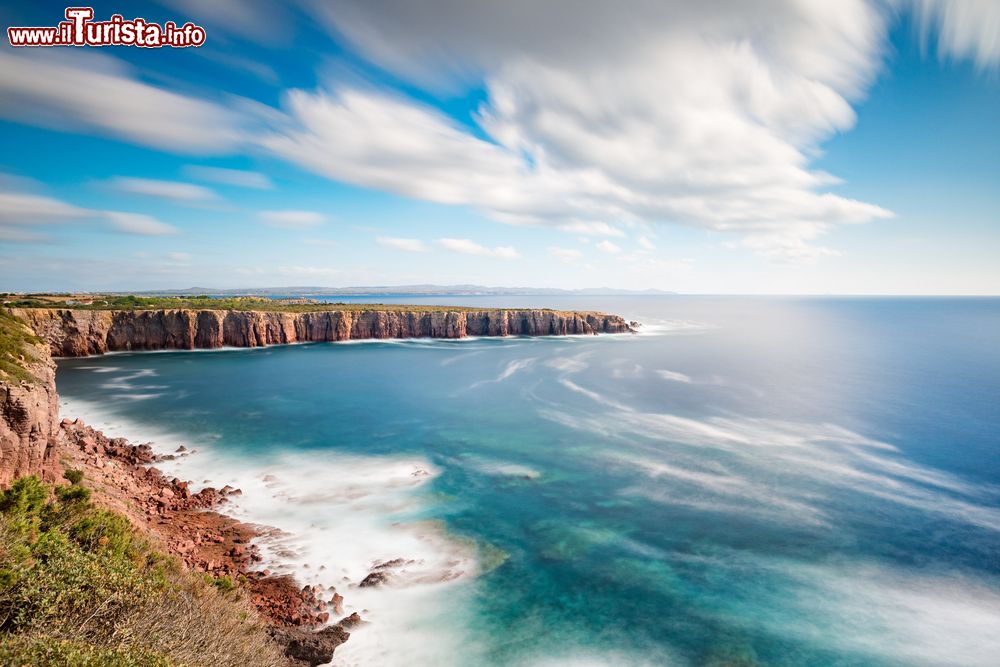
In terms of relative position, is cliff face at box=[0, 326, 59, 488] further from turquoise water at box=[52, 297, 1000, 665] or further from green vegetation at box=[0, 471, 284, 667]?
turquoise water at box=[52, 297, 1000, 665]

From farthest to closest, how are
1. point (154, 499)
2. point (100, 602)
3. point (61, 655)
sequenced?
point (154, 499) < point (100, 602) < point (61, 655)

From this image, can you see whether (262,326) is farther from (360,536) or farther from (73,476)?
(360,536)

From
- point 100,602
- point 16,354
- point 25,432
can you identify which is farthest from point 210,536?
point 16,354

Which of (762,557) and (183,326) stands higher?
(183,326)

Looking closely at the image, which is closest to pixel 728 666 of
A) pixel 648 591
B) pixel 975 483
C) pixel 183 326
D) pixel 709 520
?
pixel 648 591

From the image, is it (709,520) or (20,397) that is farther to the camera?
(709,520)

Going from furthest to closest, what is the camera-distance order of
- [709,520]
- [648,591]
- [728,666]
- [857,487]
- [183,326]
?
1. [183,326]
2. [857,487]
3. [709,520]
4. [648,591]
5. [728,666]

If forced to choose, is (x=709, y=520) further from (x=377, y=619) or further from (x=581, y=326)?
(x=581, y=326)
